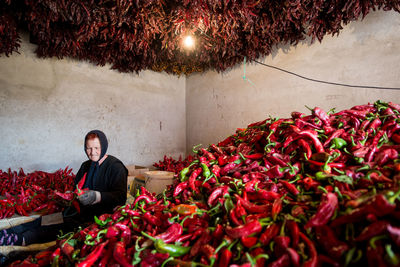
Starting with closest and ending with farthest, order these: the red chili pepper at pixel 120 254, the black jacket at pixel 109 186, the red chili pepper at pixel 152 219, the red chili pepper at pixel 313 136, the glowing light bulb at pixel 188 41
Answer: the red chili pepper at pixel 120 254
the red chili pepper at pixel 152 219
the red chili pepper at pixel 313 136
the black jacket at pixel 109 186
the glowing light bulb at pixel 188 41

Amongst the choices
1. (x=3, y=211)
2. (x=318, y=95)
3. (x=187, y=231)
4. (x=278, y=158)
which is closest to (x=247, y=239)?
(x=187, y=231)

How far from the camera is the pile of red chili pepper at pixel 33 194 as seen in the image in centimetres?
257

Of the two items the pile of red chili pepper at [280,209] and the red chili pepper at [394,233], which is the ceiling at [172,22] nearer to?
the pile of red chili pepper at [280,209]

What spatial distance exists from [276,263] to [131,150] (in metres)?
5.07

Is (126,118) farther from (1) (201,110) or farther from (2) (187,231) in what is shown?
(2) (187,231)

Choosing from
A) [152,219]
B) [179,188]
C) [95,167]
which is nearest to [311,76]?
[179,188]

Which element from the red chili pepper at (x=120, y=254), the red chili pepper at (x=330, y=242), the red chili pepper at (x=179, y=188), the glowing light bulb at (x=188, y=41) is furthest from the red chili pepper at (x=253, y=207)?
the glowing light bulb at (x=188, y=41)

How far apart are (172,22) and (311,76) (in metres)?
2.64

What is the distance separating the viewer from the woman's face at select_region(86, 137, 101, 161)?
93.4 inches

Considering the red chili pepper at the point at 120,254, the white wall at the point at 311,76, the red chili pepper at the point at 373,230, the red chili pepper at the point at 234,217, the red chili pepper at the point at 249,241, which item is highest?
the white wall at the point at 311,76

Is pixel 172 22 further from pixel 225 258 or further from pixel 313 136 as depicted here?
pixel 225 258

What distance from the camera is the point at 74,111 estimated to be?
466 centimetres

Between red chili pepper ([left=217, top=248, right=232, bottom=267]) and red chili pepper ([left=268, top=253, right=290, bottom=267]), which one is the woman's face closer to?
red chili pepper ([left=217, top=248, right=232, bottom=267])

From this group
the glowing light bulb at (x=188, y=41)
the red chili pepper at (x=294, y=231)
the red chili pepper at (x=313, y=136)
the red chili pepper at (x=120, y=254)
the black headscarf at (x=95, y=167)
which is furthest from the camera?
the glowing light bulb at (x=188, y=41)
